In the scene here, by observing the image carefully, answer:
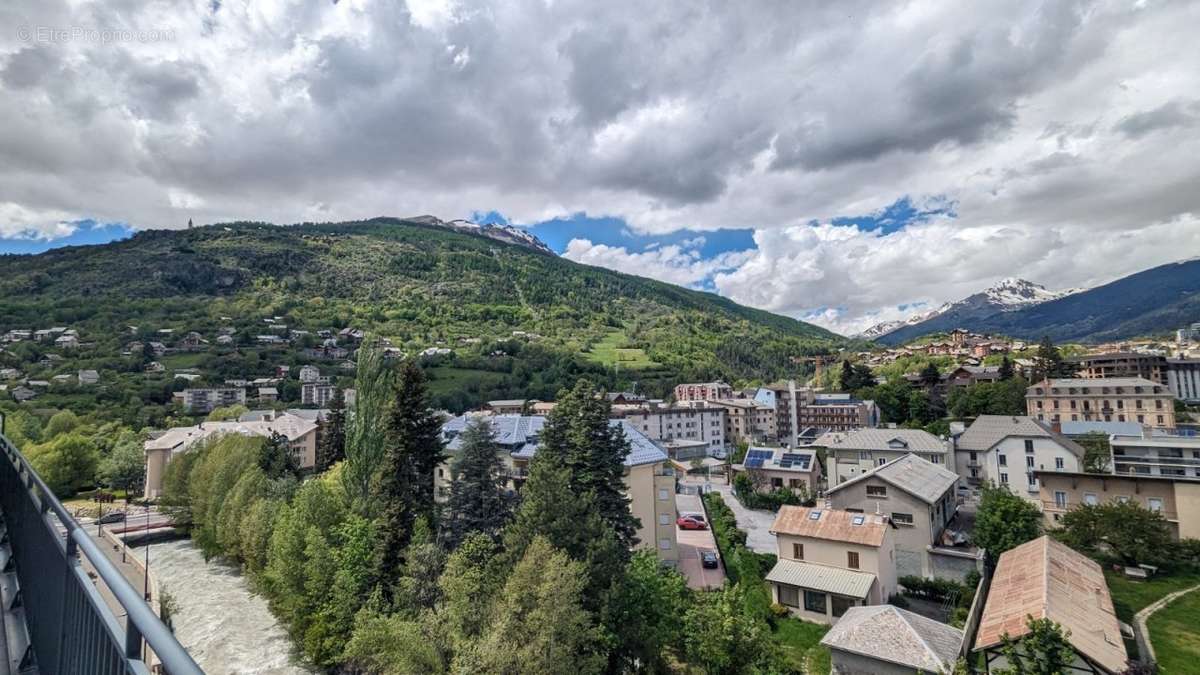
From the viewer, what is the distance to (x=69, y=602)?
3.95 meters

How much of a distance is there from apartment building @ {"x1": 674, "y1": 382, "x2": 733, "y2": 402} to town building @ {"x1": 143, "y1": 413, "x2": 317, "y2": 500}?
68.8 metres

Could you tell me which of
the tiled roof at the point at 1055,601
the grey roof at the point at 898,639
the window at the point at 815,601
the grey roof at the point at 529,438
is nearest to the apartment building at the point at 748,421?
the grey roof at the point at 529,438

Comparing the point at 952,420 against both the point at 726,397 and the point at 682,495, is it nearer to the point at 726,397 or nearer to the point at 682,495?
the point at 682,495

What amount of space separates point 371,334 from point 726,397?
3360 inches

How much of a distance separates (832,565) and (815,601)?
2166 mm

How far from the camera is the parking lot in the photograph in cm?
3416

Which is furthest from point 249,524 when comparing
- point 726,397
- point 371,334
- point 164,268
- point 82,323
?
point 164,268

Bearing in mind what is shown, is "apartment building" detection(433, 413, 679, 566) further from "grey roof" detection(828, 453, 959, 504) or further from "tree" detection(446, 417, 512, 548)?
"grey roof" detection(828, 453, 959, 504)

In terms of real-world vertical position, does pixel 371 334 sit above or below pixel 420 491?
above

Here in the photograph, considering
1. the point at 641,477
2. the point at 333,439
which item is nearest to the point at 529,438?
the point at 641,477

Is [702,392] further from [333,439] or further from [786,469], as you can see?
[333,439]

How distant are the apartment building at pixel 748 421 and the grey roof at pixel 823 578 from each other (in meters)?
66.5

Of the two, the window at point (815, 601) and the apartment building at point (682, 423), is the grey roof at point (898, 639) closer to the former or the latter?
the window at point (815, 601)

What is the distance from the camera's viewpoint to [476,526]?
27203 mm
